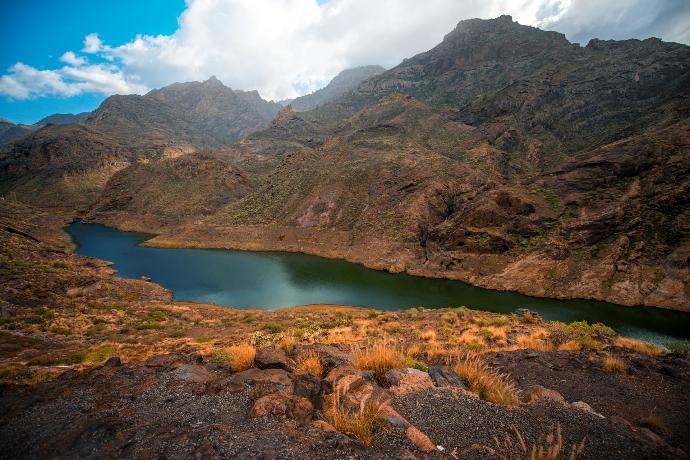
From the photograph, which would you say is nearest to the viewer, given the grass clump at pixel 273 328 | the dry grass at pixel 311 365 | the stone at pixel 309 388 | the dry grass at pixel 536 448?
the dry grass at pixel 536 448

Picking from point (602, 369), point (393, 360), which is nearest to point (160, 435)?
point (393, 360)

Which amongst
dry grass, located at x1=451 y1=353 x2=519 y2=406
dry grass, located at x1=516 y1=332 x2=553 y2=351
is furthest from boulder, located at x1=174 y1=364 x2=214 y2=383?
dry grass, located at x1=516 y1=332 x2=553 y2=351

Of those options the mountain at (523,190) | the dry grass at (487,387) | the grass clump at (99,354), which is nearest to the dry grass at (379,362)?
the dry grass at (487,387)

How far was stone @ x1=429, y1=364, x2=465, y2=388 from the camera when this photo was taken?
6551 millimetres

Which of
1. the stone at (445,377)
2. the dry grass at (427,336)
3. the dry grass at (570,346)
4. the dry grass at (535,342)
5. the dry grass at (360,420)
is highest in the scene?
the dry grass at (360,420)

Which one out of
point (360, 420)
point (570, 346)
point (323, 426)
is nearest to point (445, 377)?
point (360, 420)

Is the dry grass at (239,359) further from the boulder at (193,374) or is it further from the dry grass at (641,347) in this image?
the dry grass at (641,347)

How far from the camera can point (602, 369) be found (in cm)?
931

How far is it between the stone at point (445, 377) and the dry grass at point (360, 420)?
7.72ft

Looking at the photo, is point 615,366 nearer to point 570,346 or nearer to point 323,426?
point 570,346

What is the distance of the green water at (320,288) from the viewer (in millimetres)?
34062

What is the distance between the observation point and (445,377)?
687cm

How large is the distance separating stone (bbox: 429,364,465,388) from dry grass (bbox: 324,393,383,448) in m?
2.35

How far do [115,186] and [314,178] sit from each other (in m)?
74.4
